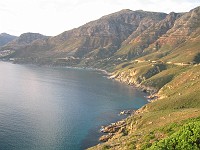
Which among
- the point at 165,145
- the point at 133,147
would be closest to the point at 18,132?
the point at 133,147

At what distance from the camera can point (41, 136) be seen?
13438 cm

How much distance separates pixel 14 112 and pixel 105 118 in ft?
A: 167

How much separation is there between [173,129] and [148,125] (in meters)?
41.7

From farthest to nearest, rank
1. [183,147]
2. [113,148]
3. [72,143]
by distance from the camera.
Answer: [72,143] < [113,148] < [183,147]

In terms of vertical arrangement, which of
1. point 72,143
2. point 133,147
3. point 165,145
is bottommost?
point 72,143

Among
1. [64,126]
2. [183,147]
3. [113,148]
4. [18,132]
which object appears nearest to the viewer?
[183,147]

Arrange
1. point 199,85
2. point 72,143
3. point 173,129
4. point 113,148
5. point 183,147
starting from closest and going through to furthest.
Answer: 1. point 183,147
2. point 173,129
3. point 113,148
4. point 72,143
5. point 199,85

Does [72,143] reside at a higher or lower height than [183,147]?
lower

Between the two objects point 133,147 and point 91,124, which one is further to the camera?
point 91,124

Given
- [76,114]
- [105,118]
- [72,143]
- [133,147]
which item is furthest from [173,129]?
[76,114]

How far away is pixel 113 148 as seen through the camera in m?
99.1

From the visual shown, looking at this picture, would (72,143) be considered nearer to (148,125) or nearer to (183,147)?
(148,125)

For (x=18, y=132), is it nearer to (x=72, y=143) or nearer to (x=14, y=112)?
(x=72, y=143)

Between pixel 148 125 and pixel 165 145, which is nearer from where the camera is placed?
pixel 165 145
